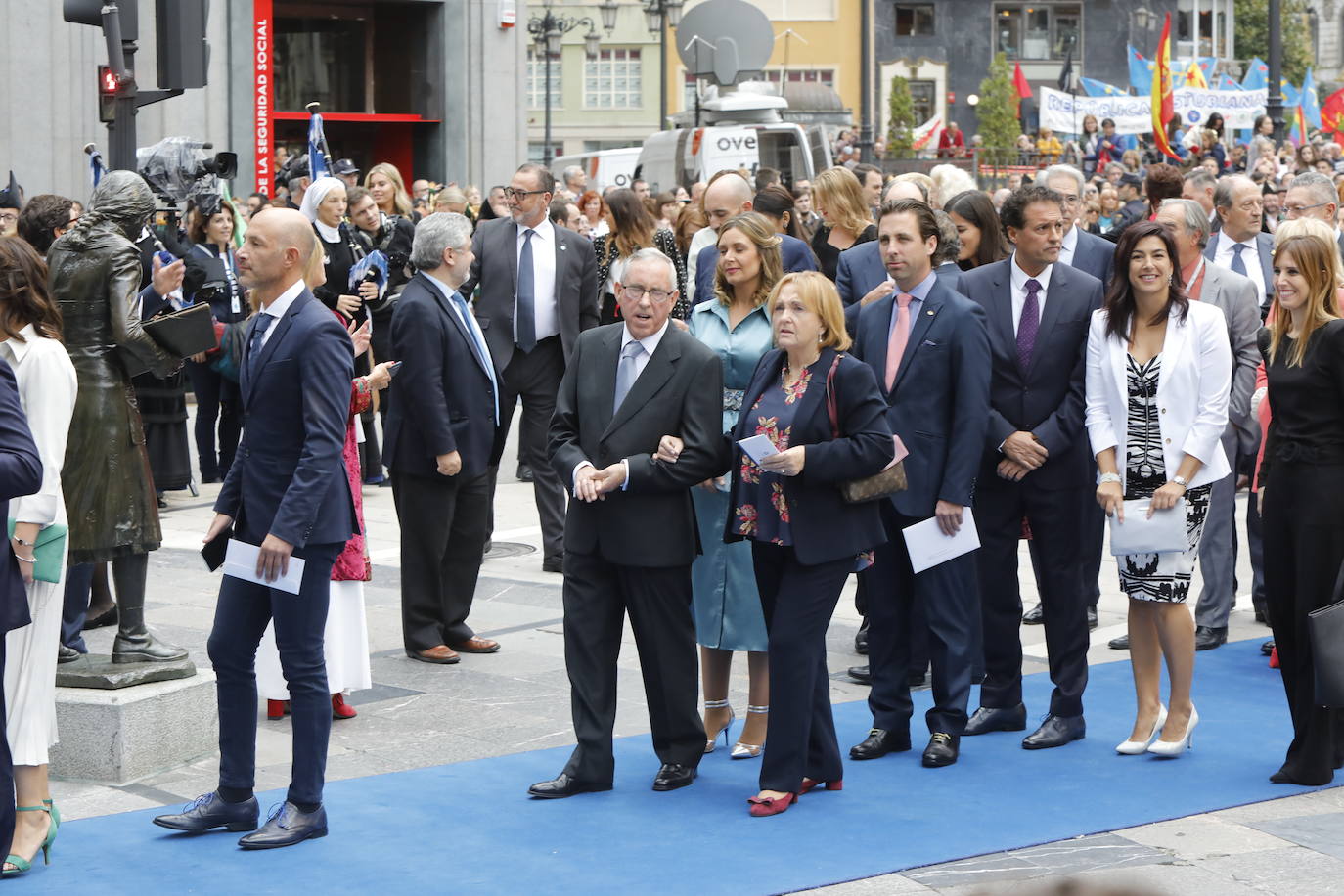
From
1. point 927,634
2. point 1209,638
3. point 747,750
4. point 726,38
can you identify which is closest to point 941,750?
point 927,634

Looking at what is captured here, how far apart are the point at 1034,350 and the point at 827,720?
5.69 ft

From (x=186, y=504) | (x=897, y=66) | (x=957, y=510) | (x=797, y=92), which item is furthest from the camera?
(x=897, y=66)

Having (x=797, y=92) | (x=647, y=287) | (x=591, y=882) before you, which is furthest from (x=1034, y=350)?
(x=797, y=92)

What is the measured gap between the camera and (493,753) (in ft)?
22.7

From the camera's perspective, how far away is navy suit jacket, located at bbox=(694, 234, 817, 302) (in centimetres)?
817

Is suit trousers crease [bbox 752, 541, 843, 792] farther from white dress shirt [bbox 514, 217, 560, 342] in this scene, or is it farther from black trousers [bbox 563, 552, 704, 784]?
white dress shirt [bbox 514, 217, 560, 342]

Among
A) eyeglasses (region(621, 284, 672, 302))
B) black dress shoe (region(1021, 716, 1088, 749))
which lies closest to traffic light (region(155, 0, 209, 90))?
eyeglasses (region(621, 284, 672, 302))

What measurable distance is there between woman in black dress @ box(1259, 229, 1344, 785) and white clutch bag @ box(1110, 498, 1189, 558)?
32 centimetres

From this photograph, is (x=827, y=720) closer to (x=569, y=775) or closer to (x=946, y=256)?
(x=569, y=775)

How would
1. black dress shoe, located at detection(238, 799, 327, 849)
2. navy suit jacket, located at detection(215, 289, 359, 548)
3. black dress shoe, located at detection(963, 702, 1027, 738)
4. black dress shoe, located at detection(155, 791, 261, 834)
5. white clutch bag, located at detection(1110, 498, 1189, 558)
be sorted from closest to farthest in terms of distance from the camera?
navy suit jacket, located at detection(215, 289, 359, 548), black dress shoe, located at detection(238, 799, 327, 849), black dress shoe, located at detection(155, 791, 261, 834), white clutch bag, located at detection(1110, 498, 1189, 558), black dress shoe, located at detection(963, 702, 1027, 738)

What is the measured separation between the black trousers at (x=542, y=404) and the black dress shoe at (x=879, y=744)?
3.50 meters

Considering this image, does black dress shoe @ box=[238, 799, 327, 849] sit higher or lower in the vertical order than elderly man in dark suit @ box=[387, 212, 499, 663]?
lower

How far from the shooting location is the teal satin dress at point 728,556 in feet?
21.9

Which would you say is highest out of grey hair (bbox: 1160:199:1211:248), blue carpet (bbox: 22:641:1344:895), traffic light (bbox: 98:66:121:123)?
traffic light (bbox: 98:66:121:123)
